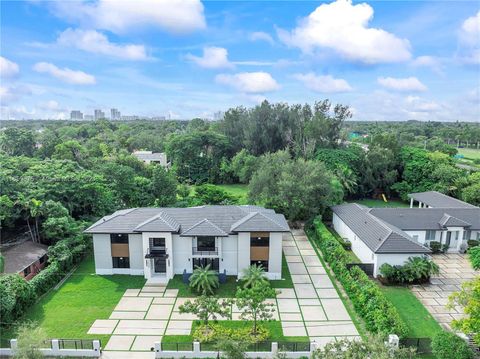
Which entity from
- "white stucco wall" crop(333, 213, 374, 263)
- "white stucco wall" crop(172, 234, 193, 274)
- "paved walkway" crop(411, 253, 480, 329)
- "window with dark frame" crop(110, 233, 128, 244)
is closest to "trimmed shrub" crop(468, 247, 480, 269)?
"paved walkway" crop(411, 253, 480, 329)

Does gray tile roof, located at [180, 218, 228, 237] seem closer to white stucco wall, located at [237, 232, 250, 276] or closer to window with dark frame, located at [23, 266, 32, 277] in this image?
white stucco wall, located at [237, 232, 250, 276]

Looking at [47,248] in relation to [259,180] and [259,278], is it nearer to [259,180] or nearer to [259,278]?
[259,278]

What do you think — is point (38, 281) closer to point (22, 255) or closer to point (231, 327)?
point (22, 255)

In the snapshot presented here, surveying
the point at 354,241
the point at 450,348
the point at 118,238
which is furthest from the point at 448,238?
the point at 118,238

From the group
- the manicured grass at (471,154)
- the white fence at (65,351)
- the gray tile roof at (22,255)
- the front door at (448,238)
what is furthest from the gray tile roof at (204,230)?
the manicured grass at (471,154)

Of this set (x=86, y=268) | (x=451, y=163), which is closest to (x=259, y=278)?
(x=86, y=268)

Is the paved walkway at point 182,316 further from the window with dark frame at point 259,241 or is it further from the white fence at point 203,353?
the window with dark frame at point 259,241
